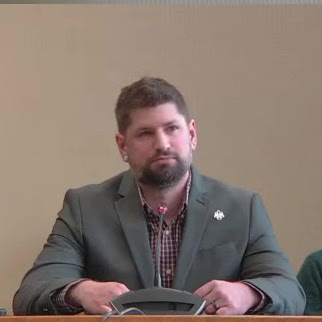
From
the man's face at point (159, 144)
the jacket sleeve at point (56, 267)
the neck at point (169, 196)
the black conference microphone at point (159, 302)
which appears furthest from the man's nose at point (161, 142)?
the black conference microphone at point (159, 302)

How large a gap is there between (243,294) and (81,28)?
1984 mm

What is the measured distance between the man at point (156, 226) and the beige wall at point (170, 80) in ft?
3.80

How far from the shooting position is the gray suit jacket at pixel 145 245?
1.88m

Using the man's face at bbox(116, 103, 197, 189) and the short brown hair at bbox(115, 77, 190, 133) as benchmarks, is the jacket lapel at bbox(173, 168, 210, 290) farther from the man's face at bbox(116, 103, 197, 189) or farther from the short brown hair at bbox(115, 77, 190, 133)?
the short brown hair at bbox(115, 77, 190, 133)

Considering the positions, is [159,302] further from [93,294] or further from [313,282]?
[313,282]

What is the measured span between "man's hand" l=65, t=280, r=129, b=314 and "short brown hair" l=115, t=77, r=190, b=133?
511 millimetres

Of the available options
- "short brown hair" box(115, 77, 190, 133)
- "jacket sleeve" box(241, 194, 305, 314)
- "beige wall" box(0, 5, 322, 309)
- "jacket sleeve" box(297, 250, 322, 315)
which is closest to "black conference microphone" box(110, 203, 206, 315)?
"jacket sleeve" box(241, 194, 305, 314)

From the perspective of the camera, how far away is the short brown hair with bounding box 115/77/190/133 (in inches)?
77.3

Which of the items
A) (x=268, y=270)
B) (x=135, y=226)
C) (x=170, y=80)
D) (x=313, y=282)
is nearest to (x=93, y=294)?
(x=135, y=226)

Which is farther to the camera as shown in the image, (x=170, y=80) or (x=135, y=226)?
(x=170, y=80)

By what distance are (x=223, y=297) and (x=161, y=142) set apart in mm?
492

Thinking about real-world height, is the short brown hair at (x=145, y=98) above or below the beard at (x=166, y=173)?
above

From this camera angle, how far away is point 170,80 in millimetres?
3283

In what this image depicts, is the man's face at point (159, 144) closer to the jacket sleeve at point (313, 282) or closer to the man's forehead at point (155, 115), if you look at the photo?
the man's forehead at point (155, 115)
